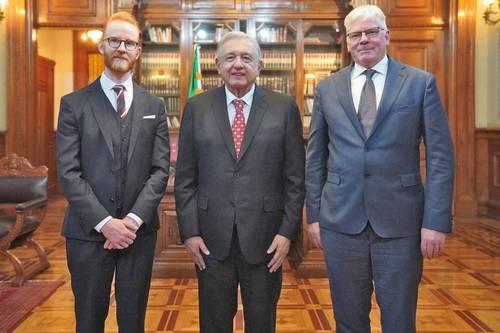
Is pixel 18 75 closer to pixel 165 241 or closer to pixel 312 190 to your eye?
pixel 165 241

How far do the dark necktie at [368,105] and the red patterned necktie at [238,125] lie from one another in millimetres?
454

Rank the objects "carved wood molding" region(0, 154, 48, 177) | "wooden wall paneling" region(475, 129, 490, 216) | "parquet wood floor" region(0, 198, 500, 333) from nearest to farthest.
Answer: "parquet wood floor" region(0, 198, 500, 333) < "carved wood molding" region(0, 154, 48, 177) < "wooden wall paneling" region(475, 129, 490, 216)

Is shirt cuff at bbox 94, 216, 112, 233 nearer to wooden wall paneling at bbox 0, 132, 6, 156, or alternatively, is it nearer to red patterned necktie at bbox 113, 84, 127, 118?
red patterned necktie at bbox 113, 84, 127, 118

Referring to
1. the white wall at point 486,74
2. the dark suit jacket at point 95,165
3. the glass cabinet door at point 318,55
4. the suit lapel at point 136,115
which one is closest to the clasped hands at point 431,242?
the dark suit jacket at point 95,165

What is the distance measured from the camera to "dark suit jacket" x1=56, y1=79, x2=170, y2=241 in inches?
78.2

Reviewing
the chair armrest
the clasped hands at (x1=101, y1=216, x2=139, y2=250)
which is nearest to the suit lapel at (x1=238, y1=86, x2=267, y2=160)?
the clasped hands at (x1=101, y1=216, x2=139, y2=250)

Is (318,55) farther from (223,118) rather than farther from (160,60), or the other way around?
(223,118)

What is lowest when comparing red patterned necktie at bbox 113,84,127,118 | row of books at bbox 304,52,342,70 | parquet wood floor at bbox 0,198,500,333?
parquet wood floor at bbox 0,198,500,333

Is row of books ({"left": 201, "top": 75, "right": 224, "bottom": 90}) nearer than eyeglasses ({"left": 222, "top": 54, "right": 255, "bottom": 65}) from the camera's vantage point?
No

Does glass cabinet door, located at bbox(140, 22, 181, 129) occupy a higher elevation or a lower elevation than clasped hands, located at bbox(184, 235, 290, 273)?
higher

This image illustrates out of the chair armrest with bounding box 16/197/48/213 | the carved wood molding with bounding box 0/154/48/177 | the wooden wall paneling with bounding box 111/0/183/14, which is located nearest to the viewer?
the chair armrest with bounding box 16/197/48/213

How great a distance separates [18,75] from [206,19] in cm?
251

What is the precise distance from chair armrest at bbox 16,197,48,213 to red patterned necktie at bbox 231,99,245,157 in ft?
8.04

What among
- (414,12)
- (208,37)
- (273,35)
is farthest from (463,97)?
(208,37)
